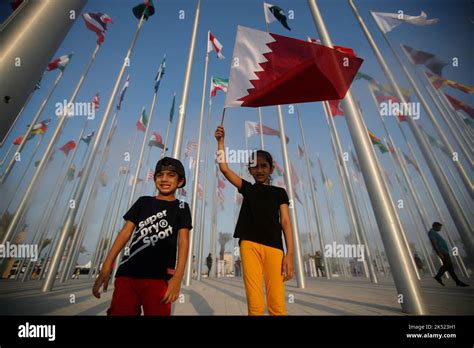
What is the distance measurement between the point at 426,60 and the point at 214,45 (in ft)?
26.5

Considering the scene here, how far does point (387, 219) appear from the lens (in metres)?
3.51

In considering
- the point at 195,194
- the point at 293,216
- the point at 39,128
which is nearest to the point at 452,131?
the point at 293,216

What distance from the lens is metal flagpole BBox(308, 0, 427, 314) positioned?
10.5 ft

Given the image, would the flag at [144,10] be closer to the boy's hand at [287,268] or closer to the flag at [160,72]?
the flag at [160,72]

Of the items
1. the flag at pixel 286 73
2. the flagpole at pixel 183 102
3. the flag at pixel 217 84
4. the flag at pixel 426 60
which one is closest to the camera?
the flag at pixel 286 73

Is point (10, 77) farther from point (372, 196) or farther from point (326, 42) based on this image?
point (326, 42)

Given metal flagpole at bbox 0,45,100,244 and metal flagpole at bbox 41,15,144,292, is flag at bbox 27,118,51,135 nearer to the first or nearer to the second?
metal flagpole at bbox 0,45,100,244

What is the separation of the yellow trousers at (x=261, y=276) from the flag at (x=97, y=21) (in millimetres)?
10234

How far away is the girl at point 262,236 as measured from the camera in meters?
2.01

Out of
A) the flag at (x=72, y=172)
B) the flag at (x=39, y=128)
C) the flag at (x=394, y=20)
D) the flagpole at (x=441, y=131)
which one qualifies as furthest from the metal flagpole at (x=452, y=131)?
the flag at (x=72, y=172)

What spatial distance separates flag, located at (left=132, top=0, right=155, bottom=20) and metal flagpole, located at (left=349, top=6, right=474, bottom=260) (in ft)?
22.2

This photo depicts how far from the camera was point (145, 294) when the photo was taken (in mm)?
1670
